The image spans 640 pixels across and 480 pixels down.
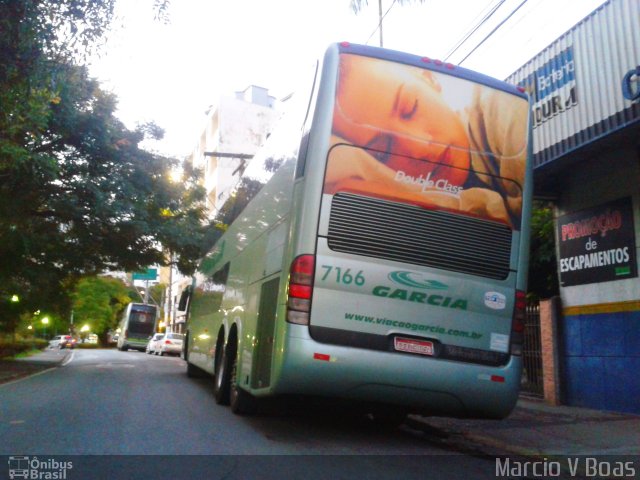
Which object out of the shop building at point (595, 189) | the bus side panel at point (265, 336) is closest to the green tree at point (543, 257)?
the shop building at point (595, 189)

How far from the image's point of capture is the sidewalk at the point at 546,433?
7230 mm

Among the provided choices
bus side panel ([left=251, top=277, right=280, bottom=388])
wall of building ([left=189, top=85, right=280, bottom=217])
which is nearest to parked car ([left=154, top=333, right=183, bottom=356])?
wall of building ([left=189, top=85, right=280, bottom=217])

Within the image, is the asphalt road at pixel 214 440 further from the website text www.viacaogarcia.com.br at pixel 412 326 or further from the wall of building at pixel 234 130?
the wall of building at pixel 234 130

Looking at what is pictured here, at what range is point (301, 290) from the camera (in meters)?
6.63

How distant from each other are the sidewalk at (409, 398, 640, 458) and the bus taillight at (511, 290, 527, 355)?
110 centimetres

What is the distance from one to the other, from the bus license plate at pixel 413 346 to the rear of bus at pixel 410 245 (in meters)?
0.01

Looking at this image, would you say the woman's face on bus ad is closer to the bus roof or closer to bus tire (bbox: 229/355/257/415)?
the bus roof

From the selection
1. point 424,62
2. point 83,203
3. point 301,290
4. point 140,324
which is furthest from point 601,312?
point 140,324

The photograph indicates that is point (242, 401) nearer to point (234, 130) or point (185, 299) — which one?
point (185, 299)

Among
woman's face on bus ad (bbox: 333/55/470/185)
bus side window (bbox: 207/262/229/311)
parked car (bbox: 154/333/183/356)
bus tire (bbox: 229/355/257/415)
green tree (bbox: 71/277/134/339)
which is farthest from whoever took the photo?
green tree (bbox: 71/277/134/339)

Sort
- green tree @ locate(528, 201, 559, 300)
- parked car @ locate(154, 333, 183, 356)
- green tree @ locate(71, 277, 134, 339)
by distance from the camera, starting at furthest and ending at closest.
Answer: green tree @ locate(71, 277, 134, 339) < parked car @ locate(154, 333, 183, 356) < green tree @ locate(528, 201, 559, 300)

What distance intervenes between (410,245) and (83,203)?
14.6m

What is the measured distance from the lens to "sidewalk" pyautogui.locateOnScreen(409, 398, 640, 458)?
23.7 ft

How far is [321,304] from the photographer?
21.8ft
